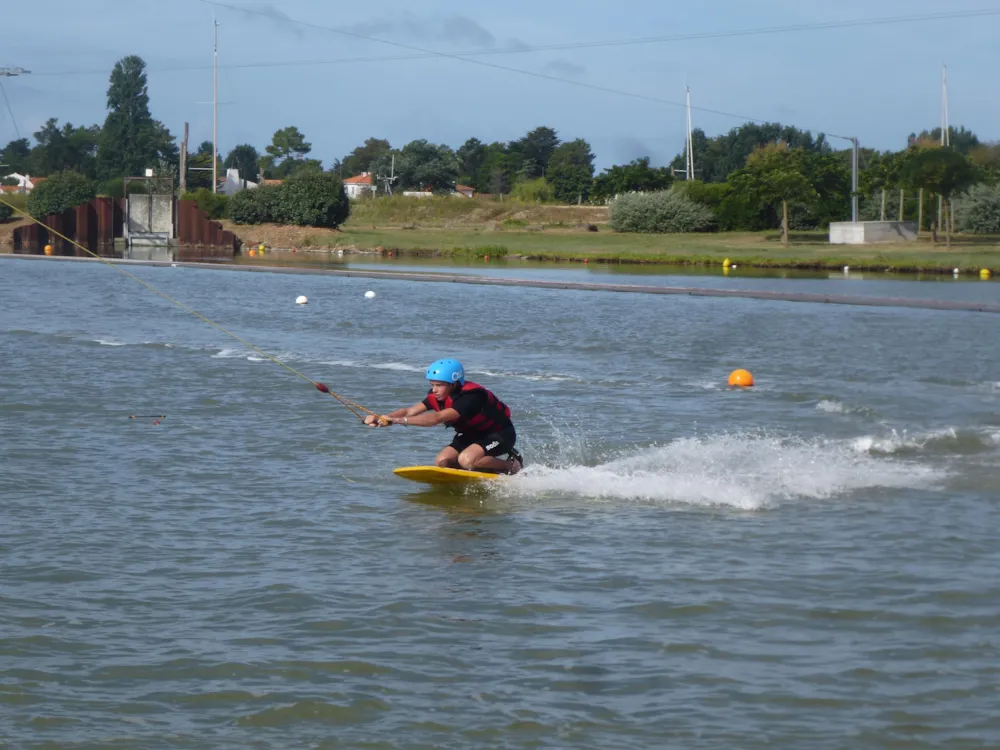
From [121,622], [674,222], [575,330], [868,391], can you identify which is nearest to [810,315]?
[575,330]

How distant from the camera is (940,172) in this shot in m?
54.4

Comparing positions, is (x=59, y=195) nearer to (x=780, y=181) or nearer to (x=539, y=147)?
(x=780, y=181)

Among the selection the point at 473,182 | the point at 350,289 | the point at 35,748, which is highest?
the point at 473,182

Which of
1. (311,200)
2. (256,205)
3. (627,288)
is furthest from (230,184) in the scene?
(627,288)

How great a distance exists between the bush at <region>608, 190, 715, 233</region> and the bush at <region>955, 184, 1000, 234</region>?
13.6 m

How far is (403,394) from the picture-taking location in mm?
20188

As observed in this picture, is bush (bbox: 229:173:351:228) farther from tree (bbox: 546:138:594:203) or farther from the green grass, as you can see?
tree (bbox: 546:138:594:203)

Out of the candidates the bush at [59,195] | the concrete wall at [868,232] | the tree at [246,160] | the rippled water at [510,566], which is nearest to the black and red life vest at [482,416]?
the rippled water at [510,566]

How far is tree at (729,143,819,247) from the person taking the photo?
196 feet

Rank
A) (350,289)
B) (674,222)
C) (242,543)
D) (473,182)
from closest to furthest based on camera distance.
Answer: (242,543), (350,289), (674,222), (473,182)

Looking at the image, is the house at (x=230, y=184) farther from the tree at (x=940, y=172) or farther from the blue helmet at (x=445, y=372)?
the blue helmet at (x=445, y=372)

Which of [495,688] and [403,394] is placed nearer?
[495,688]

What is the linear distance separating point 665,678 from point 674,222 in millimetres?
64776

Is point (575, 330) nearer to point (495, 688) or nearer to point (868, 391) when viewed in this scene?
point (868, 391)
